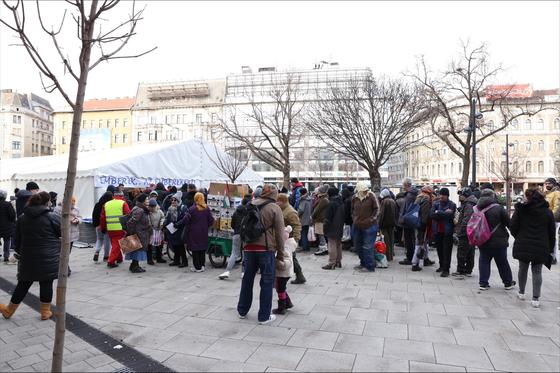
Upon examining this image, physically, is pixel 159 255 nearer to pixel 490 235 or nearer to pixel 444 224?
pixel 444 224

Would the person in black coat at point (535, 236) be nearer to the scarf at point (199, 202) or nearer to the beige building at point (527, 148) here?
the scarf at point (199, 202)

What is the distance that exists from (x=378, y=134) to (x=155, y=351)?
15217 mm

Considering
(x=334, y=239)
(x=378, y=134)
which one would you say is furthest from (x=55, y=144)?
(x=334, y=239)

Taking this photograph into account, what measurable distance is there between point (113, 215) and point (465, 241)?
753cm

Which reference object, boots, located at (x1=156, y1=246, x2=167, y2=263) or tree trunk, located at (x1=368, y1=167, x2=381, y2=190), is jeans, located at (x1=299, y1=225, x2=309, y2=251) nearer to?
boots, located at (x1=156, y1=246, x2=167, y2=263)

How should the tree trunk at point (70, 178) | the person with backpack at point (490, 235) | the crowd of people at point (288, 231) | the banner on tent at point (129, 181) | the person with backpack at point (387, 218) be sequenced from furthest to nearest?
1. the banner on tent at point (129, 181)
2. the person with backpack at point (387, 218)
3. the person with backpack at point (490, 235)
4. the crowd of people at point (288, 231)
5. the tree trunk at point (70, 178)

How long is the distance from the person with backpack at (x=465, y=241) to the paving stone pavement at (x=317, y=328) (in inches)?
16.5

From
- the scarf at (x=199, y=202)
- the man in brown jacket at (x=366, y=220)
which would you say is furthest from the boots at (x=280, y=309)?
the scarf at (x=199, y=202)

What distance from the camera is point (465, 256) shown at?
8.05 meters

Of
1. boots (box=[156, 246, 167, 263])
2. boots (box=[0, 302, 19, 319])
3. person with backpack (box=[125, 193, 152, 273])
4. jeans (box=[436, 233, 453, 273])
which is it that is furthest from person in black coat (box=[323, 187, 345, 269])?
boots (box=[0, 302, 19, 319])

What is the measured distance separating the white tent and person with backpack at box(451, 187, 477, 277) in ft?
37.3

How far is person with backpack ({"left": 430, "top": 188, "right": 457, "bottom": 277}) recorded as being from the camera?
797 centimetres

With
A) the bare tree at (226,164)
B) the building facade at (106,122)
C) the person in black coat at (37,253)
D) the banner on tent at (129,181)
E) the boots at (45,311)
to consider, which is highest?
the building facade at (106,122)

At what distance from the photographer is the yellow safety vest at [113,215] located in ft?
29.3
